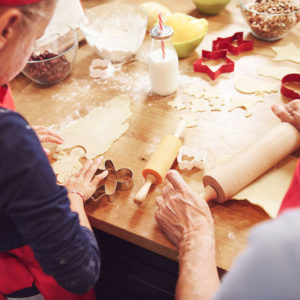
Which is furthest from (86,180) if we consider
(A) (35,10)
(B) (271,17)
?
(B) (271,17)

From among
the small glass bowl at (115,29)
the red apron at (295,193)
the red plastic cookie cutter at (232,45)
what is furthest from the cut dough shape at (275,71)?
the red apron at (295,193)

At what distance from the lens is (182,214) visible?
2.69 ft

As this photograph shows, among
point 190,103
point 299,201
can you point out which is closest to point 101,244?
point 190,103

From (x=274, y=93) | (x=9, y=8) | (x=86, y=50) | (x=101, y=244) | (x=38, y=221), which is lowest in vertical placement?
(x=101, y=244)

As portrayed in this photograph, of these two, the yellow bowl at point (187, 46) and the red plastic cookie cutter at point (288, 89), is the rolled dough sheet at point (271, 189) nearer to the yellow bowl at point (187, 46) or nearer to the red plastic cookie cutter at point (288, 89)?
the red plastic cookie cutter at point (288, 89)

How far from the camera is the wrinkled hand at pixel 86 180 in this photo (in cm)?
91

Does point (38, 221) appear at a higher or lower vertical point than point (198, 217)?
higher

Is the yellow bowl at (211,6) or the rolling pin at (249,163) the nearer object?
the rolling pin at (249,163)

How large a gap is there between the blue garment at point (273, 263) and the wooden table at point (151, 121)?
50 cm

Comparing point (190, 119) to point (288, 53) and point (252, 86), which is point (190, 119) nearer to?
point (252, 86)

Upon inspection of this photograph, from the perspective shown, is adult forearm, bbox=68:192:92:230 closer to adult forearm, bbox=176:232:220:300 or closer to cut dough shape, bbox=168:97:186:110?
adult forearm, bbox=176:232:220:300

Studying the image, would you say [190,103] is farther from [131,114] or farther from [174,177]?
[174,177]

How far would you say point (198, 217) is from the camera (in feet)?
2.63

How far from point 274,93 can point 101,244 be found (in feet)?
2.62
